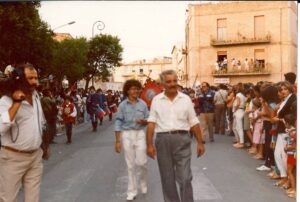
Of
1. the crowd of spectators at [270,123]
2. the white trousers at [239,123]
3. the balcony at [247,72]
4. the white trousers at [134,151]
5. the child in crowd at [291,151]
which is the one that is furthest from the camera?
the balcony at [247,72]

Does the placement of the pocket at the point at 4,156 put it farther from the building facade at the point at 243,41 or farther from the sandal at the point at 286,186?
the building facade at the point at 243,41

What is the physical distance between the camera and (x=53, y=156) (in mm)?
11984

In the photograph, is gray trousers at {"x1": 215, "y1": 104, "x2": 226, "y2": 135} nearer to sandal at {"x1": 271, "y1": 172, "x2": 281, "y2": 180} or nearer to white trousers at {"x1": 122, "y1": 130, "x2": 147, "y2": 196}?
sandal at {"x1": 271, "y1": 172, "x2": 281, "y2": 180}

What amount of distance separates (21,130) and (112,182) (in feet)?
11.7

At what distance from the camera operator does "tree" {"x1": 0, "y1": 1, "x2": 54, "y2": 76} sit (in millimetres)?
13891

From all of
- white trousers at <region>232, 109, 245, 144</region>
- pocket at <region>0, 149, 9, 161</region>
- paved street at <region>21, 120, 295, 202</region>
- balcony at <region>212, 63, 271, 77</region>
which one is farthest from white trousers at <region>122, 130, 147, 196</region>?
balcony at <region>212, 63, 271, 77</region>

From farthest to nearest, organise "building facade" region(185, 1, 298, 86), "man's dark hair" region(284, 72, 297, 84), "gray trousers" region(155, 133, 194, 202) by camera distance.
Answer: "building facade" region(185, 1, 298, 86) < "man's dark hair" region(284, 72, 297, 84) < "gray trousers" region(155, 133, 194, 202)

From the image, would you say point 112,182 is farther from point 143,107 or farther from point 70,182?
point 143,107

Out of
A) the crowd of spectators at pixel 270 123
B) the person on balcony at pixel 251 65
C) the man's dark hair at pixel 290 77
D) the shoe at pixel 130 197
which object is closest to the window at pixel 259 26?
the person on balcony at pixel 251 65

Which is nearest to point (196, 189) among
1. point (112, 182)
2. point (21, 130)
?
point (112, 182)

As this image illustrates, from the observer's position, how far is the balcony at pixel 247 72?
4544 centimetres

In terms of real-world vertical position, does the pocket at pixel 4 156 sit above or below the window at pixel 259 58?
below

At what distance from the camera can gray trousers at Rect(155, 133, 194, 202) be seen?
581 centimetres

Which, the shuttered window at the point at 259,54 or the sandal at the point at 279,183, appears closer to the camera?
the sandal at the point at 279,183
